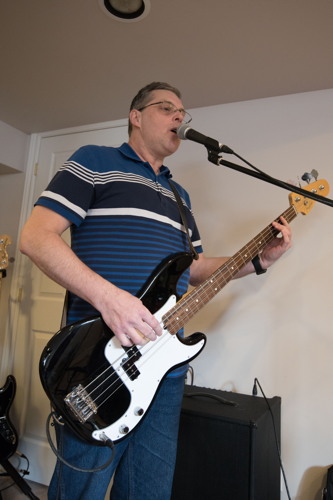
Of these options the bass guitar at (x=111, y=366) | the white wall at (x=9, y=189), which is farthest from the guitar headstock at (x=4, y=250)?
the bass guitar at (x=111, y=366)

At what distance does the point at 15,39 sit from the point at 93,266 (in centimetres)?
128

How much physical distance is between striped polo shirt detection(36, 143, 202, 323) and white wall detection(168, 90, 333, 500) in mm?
824

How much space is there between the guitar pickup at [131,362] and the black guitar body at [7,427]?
1557 mm

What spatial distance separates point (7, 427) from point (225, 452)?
1.34 meters

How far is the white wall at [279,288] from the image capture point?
5.05 feet

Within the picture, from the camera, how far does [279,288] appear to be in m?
1.67

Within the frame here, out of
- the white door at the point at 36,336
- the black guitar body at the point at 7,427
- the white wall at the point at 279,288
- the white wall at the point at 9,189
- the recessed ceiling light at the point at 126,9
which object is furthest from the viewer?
the white wall at the point at 9,189

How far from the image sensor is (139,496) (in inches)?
35.0

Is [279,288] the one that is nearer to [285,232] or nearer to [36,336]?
[285,232]

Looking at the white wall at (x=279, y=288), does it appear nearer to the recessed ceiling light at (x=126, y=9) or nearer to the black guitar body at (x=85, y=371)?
the recessed ceiling light at (x=126, y=9)

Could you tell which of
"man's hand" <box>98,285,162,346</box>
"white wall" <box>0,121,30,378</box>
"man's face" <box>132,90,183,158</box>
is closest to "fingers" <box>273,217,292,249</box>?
"man's face" <box>132,90,183,158</box>

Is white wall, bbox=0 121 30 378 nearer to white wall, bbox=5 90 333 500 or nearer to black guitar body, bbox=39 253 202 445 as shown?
white wall, bbox=5 90 333 500

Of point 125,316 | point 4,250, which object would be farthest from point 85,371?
point 4,250

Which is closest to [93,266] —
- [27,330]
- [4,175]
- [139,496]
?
[139,496]
